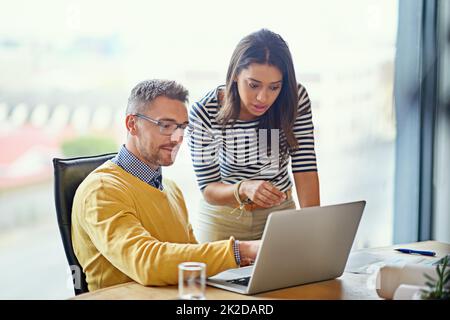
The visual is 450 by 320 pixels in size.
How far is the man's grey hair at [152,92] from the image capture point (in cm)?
208

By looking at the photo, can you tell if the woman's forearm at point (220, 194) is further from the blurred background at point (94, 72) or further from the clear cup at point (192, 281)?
the clear cup at point (192, 281)

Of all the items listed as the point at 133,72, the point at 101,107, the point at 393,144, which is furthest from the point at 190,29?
the point at 393,144

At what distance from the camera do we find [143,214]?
199 centimetres

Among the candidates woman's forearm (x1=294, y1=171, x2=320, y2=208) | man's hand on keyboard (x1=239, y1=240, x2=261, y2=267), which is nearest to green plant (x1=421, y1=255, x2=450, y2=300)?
man's hand on keyboard (x1=239, y1=240, x2=261, y2=267)

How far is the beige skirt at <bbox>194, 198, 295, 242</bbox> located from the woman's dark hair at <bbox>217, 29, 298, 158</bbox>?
27 cm

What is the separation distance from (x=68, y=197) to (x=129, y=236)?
0.31 metres

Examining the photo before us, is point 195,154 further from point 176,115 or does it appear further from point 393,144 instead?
point 393,144

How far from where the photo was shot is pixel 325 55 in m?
3.54

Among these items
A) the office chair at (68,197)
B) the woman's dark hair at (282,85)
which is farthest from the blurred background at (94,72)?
the woman's dark hair at (282,85)

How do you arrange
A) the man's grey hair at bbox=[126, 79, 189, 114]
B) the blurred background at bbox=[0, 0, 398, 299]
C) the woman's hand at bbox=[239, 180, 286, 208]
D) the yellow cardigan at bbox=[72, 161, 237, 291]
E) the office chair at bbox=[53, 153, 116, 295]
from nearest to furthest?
1. the yellow cardigan at bbox=[72, 161, 237, 291]
2. the office chair at bbox=[53, 153, 116, 295]
3. the man's grey hair at bbox=[126, 79, 189, 114]
4. the woman's hand at bbox=[239, 180, 286, 208]
5. the blurred background at bbox=[0, 0, 398, 299]

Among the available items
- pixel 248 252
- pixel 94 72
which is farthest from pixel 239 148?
pixel 248 252

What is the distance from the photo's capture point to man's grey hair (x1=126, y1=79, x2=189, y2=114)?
6.84 ft

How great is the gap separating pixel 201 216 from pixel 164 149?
0.71 metres

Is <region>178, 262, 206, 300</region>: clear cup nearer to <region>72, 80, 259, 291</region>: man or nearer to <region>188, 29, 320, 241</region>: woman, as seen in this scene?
<region>72, 80, 259, 291</region>: man
